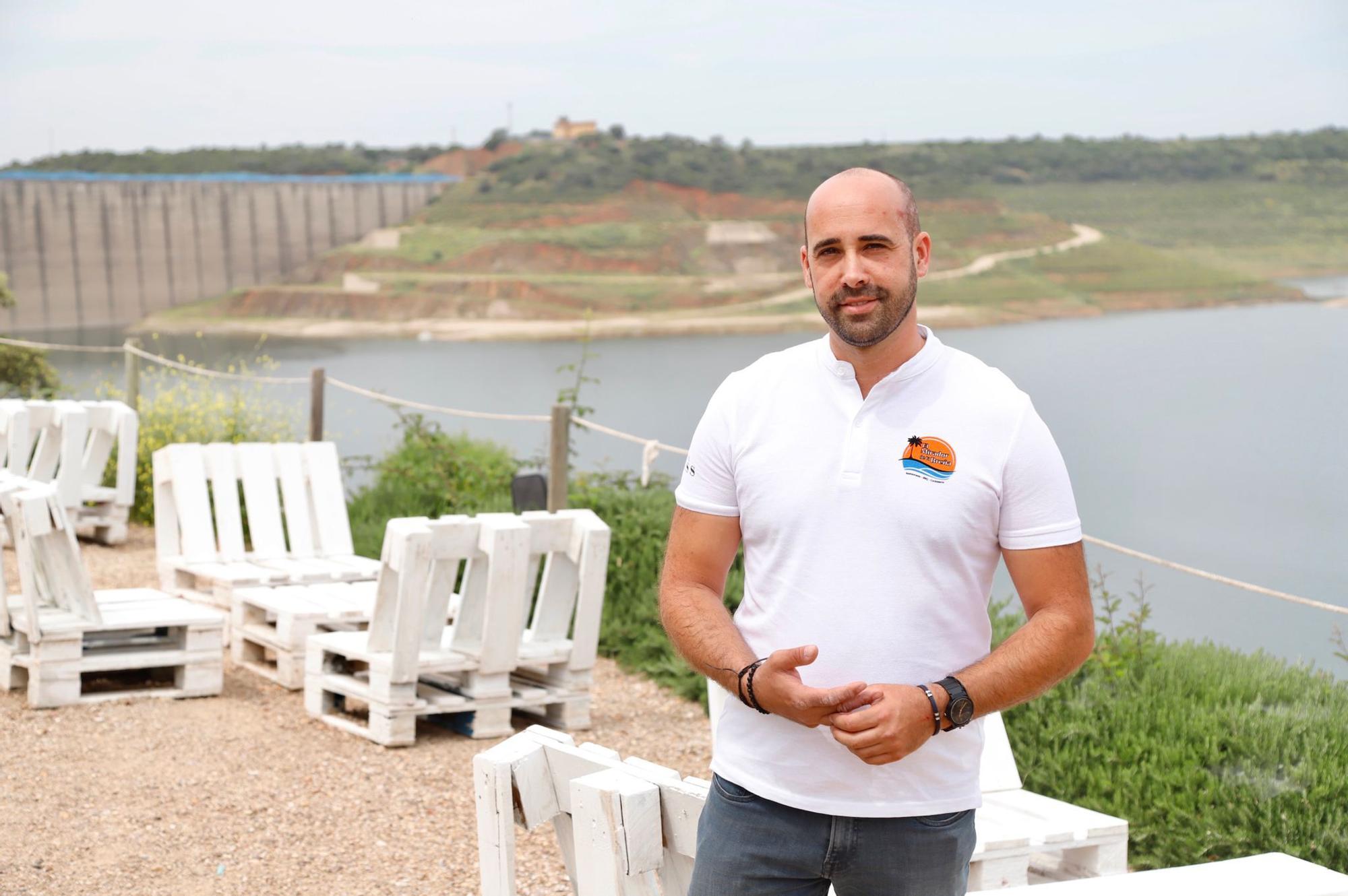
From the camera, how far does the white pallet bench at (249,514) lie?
679 centimetres

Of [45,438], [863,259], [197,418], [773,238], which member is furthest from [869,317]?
[773,238]

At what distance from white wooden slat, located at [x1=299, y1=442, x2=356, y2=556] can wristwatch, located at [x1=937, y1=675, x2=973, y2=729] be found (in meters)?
5.69

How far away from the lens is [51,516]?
5.04 metres

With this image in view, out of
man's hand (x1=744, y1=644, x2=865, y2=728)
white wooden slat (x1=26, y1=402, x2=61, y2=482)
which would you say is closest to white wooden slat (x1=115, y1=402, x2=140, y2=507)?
white wooden slat (x1=26, y1=402, x2=61, y2=482)

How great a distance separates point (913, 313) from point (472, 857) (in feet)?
8.54

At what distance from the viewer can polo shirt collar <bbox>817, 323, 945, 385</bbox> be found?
1753 mm

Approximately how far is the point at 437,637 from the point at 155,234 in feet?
190

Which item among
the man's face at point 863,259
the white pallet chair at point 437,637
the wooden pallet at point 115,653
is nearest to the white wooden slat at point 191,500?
the wooden pallet at point 115,653

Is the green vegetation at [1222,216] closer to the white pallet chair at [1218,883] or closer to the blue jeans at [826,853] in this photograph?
the white pallet chair at [1218,883]

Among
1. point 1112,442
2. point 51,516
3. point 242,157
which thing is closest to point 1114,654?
point 51,516

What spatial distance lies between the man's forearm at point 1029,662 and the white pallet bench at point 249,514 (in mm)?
5267

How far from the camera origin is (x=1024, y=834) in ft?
10.0

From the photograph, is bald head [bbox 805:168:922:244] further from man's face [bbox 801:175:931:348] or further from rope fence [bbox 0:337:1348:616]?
rope fence [bbox 0:337:1348:616]

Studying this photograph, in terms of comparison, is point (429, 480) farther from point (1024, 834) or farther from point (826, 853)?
point (826, 853)
